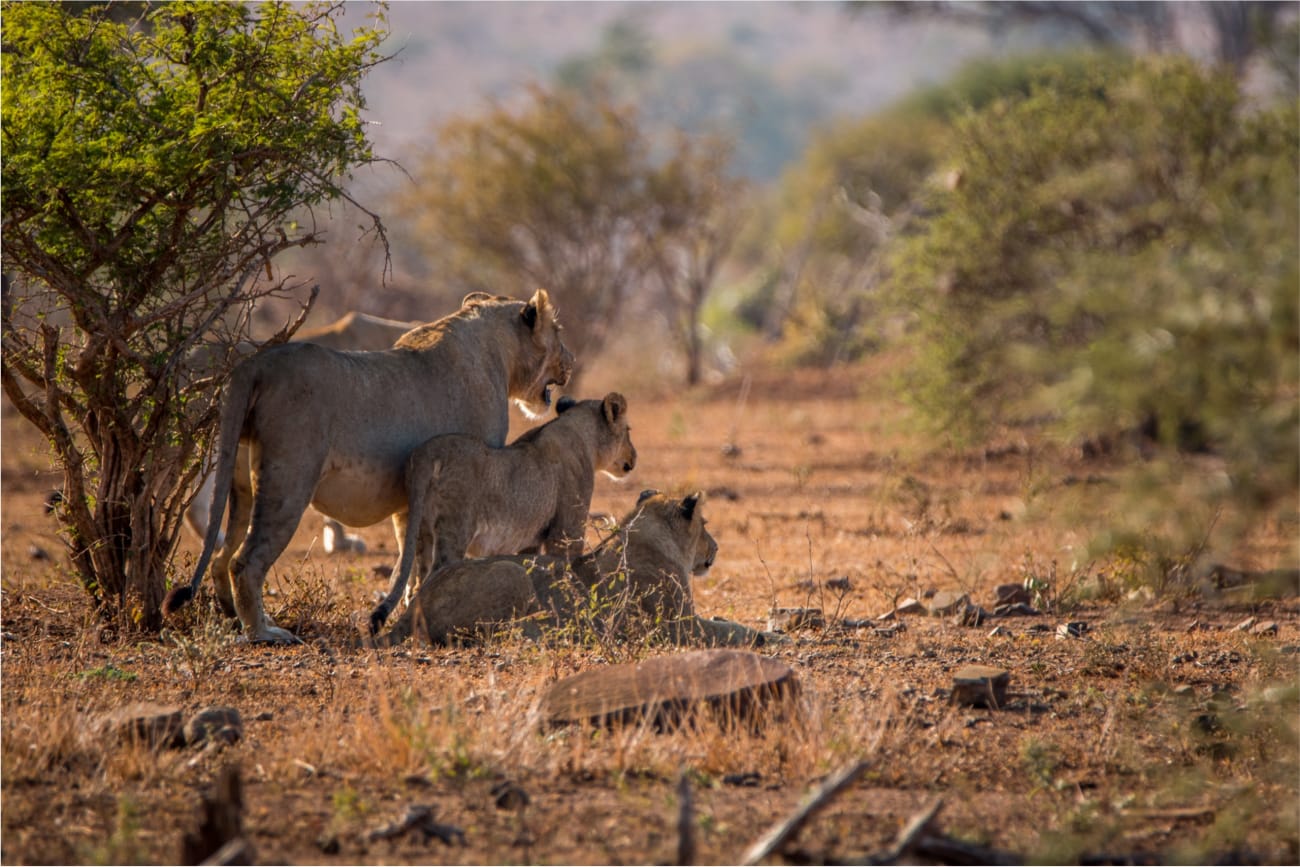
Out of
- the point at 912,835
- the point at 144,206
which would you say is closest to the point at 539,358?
the point at 144,206

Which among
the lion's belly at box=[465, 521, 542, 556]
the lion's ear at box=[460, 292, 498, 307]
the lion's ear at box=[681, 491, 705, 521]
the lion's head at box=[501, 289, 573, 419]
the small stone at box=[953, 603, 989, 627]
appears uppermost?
the lion's ear at box=[460, 292, 498, 307]

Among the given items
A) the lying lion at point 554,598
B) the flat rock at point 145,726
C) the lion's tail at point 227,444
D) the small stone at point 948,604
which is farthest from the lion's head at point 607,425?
the flat rock at point 145,726

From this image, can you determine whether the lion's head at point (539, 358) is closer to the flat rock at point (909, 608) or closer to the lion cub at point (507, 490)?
the lion cub at point (507, 490)

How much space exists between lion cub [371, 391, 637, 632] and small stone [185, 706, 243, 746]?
1.66m

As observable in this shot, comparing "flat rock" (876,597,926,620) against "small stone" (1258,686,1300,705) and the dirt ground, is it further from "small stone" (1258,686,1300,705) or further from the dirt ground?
"small stone" (1258,686,1300,705)

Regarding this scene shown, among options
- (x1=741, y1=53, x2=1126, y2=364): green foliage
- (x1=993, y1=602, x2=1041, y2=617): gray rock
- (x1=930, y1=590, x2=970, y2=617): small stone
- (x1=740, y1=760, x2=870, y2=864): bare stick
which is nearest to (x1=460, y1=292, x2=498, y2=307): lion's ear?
(x1=930, y1=590, x2=970, y2=617): small stone

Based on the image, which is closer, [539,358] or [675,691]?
[675,691]

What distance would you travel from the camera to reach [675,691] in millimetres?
5660

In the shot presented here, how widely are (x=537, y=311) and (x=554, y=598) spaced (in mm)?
2406

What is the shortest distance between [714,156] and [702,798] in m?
22.9

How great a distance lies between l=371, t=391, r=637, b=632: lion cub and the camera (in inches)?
308

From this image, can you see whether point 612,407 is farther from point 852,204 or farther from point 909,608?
point 852,204

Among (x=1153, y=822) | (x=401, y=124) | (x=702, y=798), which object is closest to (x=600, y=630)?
(x=702, y=798)

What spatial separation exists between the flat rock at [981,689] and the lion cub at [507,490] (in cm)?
269
